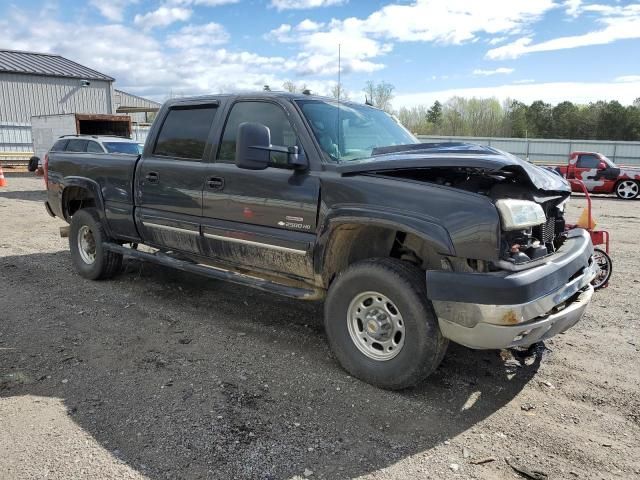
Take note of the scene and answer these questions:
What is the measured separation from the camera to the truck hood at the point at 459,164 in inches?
121

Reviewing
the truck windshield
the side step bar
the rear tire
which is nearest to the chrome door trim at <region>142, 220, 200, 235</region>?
the side step bar

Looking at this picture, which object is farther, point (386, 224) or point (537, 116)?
point (537, 116)

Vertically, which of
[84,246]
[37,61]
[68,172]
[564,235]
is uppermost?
[37,61]

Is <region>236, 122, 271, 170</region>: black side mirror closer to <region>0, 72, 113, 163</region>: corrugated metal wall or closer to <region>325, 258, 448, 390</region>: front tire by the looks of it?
<region>325, 258, 448, 390</region>: front tire

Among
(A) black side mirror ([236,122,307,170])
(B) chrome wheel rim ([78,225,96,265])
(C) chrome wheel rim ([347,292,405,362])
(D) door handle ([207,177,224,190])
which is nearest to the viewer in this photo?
(C) chrome wheel rim ([347,292,405,362])

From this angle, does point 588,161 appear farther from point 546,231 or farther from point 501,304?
point 501,304

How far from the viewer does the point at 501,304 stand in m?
2.96

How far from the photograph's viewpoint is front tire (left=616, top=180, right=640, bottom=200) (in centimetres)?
1816

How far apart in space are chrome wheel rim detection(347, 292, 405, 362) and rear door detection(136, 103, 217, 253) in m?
1.84

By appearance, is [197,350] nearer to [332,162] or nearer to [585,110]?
[332,162]

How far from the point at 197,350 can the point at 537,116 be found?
50.5 meters

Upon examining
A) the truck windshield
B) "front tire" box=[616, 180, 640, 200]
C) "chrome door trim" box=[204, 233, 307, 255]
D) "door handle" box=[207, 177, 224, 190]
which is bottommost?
"front tire" box=[616, 180, 640, 200]

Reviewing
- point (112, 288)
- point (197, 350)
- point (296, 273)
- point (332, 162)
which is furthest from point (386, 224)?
point (112, 288)

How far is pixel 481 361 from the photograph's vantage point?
4117 mm
